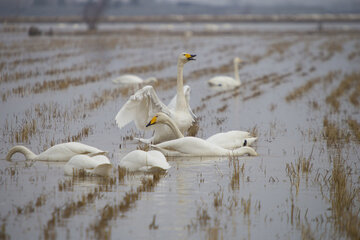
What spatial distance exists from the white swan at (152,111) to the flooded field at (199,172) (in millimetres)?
342

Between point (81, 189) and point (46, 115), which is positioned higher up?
point (46, 115)

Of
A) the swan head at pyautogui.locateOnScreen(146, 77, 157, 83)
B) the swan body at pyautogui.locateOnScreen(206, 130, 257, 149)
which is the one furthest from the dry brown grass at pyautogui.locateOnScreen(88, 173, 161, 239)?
the swan head at pyautogui.locateOnScreen(146, 77, 157, 83)

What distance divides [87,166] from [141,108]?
239cm

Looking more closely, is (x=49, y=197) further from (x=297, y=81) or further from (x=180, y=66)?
(x=297, y=81)

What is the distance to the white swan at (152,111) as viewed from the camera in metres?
8.46

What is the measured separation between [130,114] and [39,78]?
8901mm

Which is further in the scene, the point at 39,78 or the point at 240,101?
the point at 39,78

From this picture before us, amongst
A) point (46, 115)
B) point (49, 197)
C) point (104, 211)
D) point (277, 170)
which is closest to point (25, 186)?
point (49, 197)

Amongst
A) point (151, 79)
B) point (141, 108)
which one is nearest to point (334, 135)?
point (141, 108)

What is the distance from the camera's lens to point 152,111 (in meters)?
8.70

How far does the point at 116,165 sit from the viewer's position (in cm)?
727

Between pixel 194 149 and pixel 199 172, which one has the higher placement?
pixel 194 149

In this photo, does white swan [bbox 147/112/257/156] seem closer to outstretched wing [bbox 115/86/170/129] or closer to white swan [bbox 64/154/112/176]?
outstretched wing [bbox 115/86/170/129]

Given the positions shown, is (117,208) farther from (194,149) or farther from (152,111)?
(152,111)
